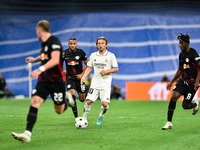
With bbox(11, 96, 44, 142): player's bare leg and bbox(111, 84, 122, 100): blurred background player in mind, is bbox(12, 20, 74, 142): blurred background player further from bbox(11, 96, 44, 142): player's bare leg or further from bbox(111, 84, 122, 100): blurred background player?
bbox(111, 84, 122, 100): blurred background player

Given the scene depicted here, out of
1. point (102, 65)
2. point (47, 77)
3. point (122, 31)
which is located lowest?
point (47, 77)

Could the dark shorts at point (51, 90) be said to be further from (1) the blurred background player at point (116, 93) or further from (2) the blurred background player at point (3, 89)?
(2) the blurred background player at point (3, 89)

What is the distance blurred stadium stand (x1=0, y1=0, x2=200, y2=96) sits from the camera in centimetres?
2461

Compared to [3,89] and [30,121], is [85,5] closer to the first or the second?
[3,89]

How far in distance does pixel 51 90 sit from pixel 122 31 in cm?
1903

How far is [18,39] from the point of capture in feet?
86.4

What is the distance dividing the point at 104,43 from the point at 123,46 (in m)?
16.0

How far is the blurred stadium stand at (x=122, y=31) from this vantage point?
24.6 meters

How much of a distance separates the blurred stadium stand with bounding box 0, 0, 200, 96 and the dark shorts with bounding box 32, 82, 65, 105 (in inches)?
687

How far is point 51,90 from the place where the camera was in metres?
6.68

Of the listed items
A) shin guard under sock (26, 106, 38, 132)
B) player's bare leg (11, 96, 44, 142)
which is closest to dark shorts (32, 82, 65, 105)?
player's bare leg (11, 96, 44, 142)

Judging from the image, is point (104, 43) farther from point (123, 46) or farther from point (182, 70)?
point (123, 46)

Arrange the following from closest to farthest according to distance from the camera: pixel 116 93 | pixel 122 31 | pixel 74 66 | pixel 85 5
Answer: pixel 74 66, pixel 116 93, pixel 122 31, pixel 85 5

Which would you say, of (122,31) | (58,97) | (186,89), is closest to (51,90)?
(58,97)
